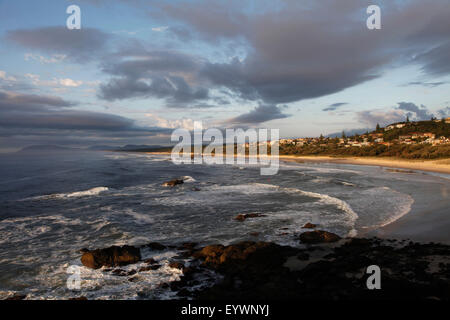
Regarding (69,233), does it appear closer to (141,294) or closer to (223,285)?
(141,294)

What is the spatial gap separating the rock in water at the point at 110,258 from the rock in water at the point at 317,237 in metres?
6.84

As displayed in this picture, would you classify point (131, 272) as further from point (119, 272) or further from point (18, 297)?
point (18, 297)

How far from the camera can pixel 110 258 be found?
30.8 ft

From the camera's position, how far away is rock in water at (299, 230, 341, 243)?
10898mm

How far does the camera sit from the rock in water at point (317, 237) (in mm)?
10898

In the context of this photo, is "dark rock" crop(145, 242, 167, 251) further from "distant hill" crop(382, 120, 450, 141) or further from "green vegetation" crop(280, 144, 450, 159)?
"distant hill" crop(382, 120, 450, 141)

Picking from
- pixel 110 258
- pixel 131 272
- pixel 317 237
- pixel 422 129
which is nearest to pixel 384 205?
pixel 317 237

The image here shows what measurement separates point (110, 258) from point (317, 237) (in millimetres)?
8334

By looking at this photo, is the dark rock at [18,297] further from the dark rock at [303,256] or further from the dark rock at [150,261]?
the dark rock at [303,256]

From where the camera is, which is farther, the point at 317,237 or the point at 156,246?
the point at 317,237

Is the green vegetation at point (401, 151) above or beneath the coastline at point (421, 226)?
above

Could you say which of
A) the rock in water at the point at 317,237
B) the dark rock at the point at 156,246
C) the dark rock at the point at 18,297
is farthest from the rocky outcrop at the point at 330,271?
the dark rock at the point at 18,297

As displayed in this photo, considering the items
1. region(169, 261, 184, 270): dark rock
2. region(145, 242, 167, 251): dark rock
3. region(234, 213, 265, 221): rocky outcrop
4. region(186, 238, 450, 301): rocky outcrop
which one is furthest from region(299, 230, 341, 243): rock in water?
region(145, 242, 167, 251): dark rock
